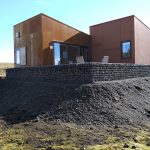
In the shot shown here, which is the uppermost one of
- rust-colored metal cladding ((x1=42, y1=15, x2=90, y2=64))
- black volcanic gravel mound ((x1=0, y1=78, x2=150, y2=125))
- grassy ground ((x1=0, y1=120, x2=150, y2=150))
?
rust-colored metal cladding ((x1=42, y1=15, x2=90, y2=64))

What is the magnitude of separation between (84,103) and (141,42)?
12.1 meters

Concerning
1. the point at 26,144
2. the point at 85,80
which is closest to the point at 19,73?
the point at 85,80

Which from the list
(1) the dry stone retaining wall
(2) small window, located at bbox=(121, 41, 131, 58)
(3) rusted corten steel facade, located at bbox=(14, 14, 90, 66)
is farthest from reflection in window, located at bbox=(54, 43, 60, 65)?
(2) small window, located at bbox=(121, 41, 131, 58)

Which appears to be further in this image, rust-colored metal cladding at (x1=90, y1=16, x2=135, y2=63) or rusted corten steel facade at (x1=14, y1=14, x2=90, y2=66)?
rust-colored metal cladding at (x1=90, y1=16, x2=135, y2=63)

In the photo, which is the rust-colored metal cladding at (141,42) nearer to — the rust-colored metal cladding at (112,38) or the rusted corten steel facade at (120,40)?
the rusted corten steel facade at (120,40)

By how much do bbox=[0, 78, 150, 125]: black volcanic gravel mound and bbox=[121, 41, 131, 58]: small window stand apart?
6243 millimetres

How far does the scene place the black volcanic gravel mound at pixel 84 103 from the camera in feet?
32.4

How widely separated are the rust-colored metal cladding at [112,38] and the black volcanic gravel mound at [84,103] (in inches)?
265

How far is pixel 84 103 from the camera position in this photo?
10.5 metres

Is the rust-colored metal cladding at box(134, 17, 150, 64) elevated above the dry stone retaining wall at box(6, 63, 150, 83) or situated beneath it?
elevated above

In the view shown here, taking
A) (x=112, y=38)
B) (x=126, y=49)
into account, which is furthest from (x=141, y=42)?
(x=112, y=38)

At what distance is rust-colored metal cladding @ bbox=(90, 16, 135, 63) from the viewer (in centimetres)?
1989

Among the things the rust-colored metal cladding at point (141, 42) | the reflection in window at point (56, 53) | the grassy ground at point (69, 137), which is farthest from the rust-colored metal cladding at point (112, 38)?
the grassy ground at point (69, 137)

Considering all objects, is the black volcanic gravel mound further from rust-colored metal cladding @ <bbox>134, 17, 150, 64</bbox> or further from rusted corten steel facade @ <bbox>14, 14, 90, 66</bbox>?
rust-colored metal cladding @ <bbox>134, 17, 150, 64</bbox>
